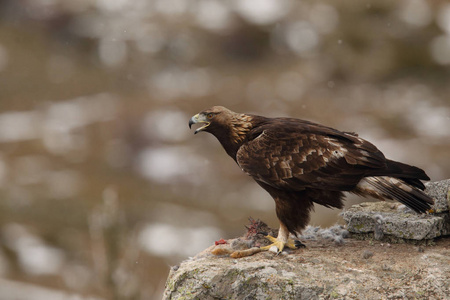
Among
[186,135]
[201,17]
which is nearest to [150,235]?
[186,135]

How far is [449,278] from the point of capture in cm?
842

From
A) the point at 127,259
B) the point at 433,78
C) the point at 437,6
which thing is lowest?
the point at 127,259

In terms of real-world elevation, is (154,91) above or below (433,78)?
above

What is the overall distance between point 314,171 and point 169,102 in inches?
3078

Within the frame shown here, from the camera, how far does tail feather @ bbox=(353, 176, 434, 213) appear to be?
29.2 feet

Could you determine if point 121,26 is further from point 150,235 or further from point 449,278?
point 449,278

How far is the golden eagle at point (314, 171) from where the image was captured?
357 inches

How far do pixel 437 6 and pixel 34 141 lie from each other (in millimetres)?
60829

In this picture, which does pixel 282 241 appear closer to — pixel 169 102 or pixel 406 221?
pixel 406 221

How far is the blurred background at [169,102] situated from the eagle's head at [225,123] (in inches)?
1217

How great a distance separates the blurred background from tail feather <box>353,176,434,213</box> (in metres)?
31.8

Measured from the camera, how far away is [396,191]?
9008mm

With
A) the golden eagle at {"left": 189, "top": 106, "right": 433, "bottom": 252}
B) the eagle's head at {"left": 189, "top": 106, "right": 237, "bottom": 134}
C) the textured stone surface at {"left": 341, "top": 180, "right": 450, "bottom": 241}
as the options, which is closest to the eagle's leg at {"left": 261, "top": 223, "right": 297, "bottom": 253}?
the golden eagle at {"left": 189, "top": 106, "right": 433, "bottom": 252}

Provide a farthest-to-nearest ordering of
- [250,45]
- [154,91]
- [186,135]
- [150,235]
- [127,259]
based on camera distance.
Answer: [250,45] < [154,91] < [186,135] < [150,235] < [127,259]
